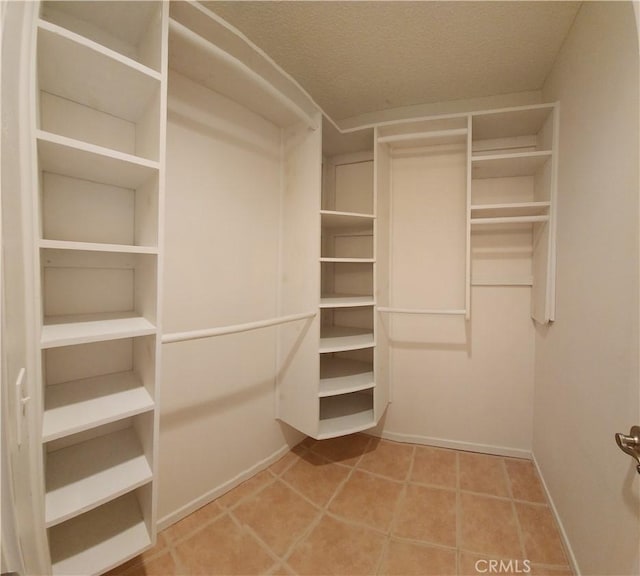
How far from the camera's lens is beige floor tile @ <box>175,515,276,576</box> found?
1148mm

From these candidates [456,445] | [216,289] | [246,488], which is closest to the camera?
[216,289]

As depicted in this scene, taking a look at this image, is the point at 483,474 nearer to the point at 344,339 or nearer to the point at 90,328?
the point at 344,339

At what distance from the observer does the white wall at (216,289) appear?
132cm

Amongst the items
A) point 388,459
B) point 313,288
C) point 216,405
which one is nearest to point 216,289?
point 313,288

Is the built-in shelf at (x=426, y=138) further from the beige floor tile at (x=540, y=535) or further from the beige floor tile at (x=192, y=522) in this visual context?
the beige floor tile at (x=192, y=522)

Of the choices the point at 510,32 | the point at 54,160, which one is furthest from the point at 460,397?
the point at 54,160

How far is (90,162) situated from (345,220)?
139cm

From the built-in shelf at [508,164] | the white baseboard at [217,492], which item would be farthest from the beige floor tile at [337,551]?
the built-in shelf at [508,164]

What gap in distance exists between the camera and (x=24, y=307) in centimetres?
68

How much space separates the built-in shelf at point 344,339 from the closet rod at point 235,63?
139cm

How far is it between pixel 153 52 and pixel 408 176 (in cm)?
168

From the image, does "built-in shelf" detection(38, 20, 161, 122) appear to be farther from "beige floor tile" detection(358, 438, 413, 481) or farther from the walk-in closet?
"beige floor tile" detection(358, 438, 413, 481)

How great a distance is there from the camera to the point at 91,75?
2.93 feet

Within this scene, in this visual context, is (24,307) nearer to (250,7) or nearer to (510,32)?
(250,7)
